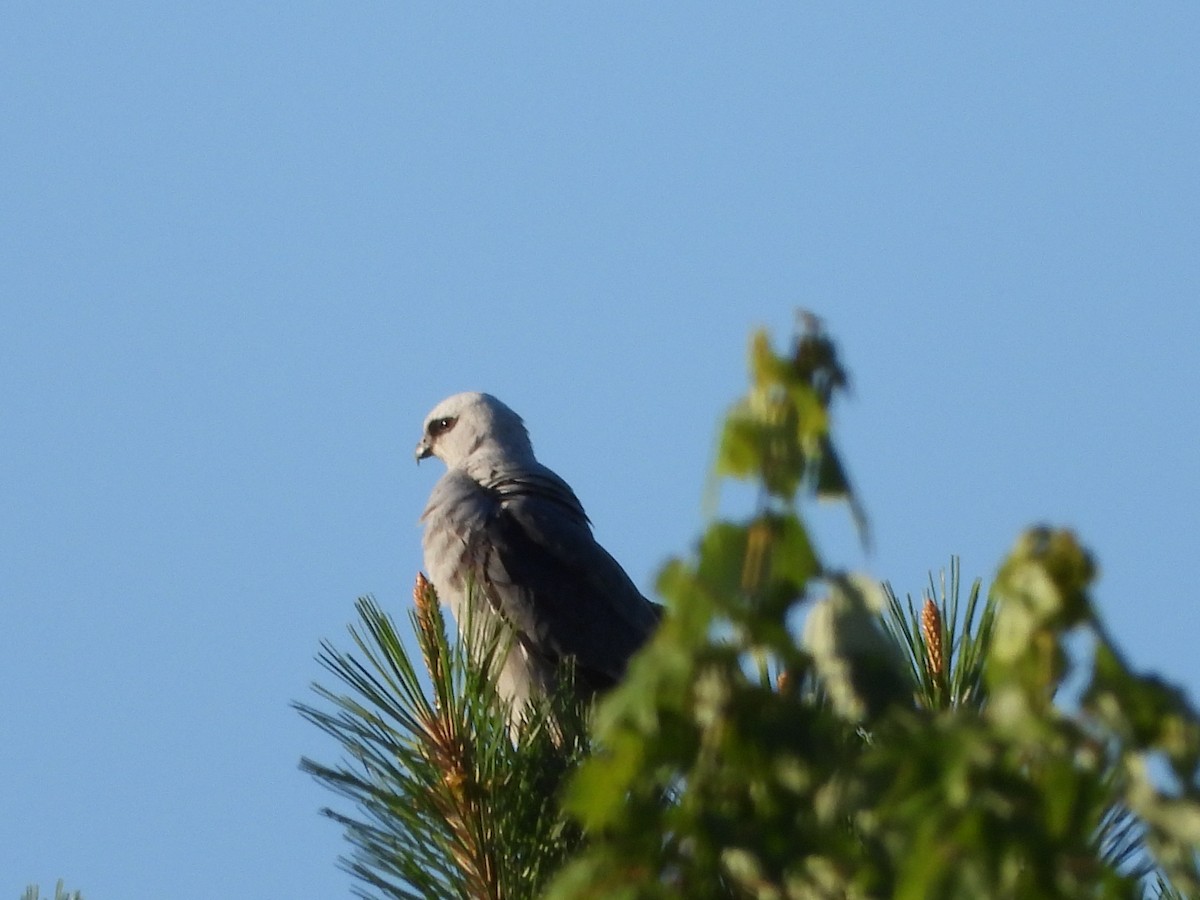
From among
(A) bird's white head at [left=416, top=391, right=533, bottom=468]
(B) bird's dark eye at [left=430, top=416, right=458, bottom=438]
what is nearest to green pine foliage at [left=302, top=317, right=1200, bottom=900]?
(A) bird's white head at [left=416, top=391, right=533, bottom=468]

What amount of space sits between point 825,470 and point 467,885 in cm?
187

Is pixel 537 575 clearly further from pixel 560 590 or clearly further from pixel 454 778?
pixel 454 778

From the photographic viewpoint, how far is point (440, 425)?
9898 millimetres

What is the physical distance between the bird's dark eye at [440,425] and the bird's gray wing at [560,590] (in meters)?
1.86

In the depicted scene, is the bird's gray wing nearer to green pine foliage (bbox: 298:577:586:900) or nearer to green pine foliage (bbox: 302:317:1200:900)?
green pine foliage (bbox: 298:577:586:900)

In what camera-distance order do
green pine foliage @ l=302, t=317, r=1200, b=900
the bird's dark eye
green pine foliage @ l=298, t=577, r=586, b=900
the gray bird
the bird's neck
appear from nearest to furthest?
1. green pine foliage @ l=302, t=317, r=1200, b=900
2. green pine foliage @ l=298, t=577, r=586, b=900
3. the gray bird
4. the bird's neck
5. the bird's dark eye

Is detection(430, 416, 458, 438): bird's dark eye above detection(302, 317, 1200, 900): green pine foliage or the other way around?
above

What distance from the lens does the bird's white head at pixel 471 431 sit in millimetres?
9398

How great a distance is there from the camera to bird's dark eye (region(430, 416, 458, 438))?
982 centimetres

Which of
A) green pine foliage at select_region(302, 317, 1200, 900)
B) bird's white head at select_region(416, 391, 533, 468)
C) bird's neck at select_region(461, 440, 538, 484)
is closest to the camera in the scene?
green pine foliage at select_region(302, 317, 1200, 900)

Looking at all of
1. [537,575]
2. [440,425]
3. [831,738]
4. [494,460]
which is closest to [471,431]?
[440,425]

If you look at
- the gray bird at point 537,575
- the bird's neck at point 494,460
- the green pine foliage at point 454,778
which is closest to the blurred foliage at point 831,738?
the green pine foliage at point 454,778

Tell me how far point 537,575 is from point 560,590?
0.39 feet

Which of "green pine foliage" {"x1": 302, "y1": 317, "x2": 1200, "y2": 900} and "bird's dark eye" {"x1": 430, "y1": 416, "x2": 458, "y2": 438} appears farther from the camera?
"bird's dark eye" {"x1": 430, "y1": 416, "x2": 458, "y2": 438}
